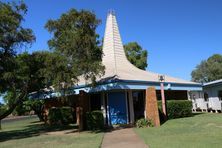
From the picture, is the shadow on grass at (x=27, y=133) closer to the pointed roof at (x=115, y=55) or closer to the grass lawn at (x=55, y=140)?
the grass lawn at (x=55, y=140)

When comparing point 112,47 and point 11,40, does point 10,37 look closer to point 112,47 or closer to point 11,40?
point 11,40

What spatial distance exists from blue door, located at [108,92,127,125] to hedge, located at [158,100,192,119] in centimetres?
272

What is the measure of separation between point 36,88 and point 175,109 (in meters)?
9.58

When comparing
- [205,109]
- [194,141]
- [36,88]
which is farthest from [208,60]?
[194,141]

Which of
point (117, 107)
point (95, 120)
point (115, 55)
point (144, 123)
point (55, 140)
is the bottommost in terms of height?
point (55, 140)

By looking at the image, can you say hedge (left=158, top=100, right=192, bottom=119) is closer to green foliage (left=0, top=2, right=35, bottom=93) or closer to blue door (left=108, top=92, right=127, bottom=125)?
blue door (left=108, top=92, right=127, bottom=125)

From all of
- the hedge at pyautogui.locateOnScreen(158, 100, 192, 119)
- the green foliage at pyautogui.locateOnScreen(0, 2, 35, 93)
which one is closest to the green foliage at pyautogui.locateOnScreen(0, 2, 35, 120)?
the green foliage at pyautogui.locateOnScreen(0, 2, 35, 93)

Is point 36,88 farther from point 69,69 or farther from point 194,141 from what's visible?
point 194,141

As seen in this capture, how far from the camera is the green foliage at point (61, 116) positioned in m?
23.1

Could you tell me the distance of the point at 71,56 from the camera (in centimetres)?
1625

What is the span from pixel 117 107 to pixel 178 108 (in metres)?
4.81

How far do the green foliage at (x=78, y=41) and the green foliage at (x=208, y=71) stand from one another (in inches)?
2032

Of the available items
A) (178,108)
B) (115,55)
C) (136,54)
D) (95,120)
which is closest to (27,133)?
(95,120)

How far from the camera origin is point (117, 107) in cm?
1967
